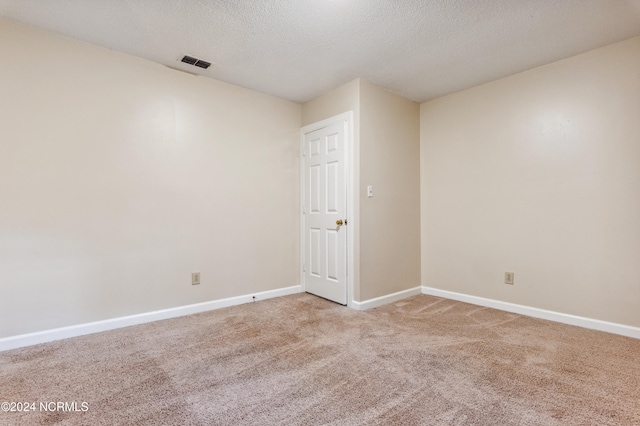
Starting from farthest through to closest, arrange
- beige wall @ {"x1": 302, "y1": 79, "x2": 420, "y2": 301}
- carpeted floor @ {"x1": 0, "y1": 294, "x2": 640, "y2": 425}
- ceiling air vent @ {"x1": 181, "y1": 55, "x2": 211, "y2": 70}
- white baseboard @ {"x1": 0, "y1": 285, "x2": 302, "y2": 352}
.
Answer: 1. beige wall @ {"x1": 302, "y1": 79, "x2": 420, "y2": 301}
2. ceiling air vent @ {"x1": 181, "y1": 55, "x2": 211, "y2": 70}
3. white baseboard @ {"x1": 0, "y1": 285, "x2": 302, "y2": 352}
4. carpeted floor @ {"x1": 0, "y1": 294, "x2": 640, "y2": 425}

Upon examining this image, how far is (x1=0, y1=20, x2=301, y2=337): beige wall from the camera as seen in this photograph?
7.42 ft

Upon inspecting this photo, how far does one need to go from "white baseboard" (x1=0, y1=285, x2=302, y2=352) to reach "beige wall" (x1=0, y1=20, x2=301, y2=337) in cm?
6

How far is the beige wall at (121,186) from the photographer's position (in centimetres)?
226

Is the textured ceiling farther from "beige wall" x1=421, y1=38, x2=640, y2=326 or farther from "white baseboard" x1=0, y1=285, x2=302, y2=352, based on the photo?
"white baseboard" x1=0, y1=285, x2=302, y2=352

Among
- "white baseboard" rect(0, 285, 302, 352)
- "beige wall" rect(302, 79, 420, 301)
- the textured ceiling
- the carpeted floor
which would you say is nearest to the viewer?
the carpeted floor

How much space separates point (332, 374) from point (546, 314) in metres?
2.28

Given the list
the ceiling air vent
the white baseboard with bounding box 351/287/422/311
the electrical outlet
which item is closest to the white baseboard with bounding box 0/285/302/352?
the white baseboard with bounding box 351/287/422/311

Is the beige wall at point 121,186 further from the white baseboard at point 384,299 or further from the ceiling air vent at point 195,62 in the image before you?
the white baseboard at point 384,299

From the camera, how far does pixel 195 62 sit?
2.81 meters

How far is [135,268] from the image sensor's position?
2.71 meters

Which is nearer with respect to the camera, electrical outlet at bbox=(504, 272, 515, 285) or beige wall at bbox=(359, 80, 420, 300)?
electrical outlet at bbox=(504, 272, 515, 285)

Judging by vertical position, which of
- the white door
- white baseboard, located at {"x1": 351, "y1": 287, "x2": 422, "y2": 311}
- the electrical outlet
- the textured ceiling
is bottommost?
white baseboard, located at {"x1": 351, "y1": 287, "x2": 422, "y2": 311}

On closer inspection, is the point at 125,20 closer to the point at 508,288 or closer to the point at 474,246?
the point at 474,246

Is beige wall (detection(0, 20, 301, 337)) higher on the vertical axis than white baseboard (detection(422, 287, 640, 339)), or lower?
higher
